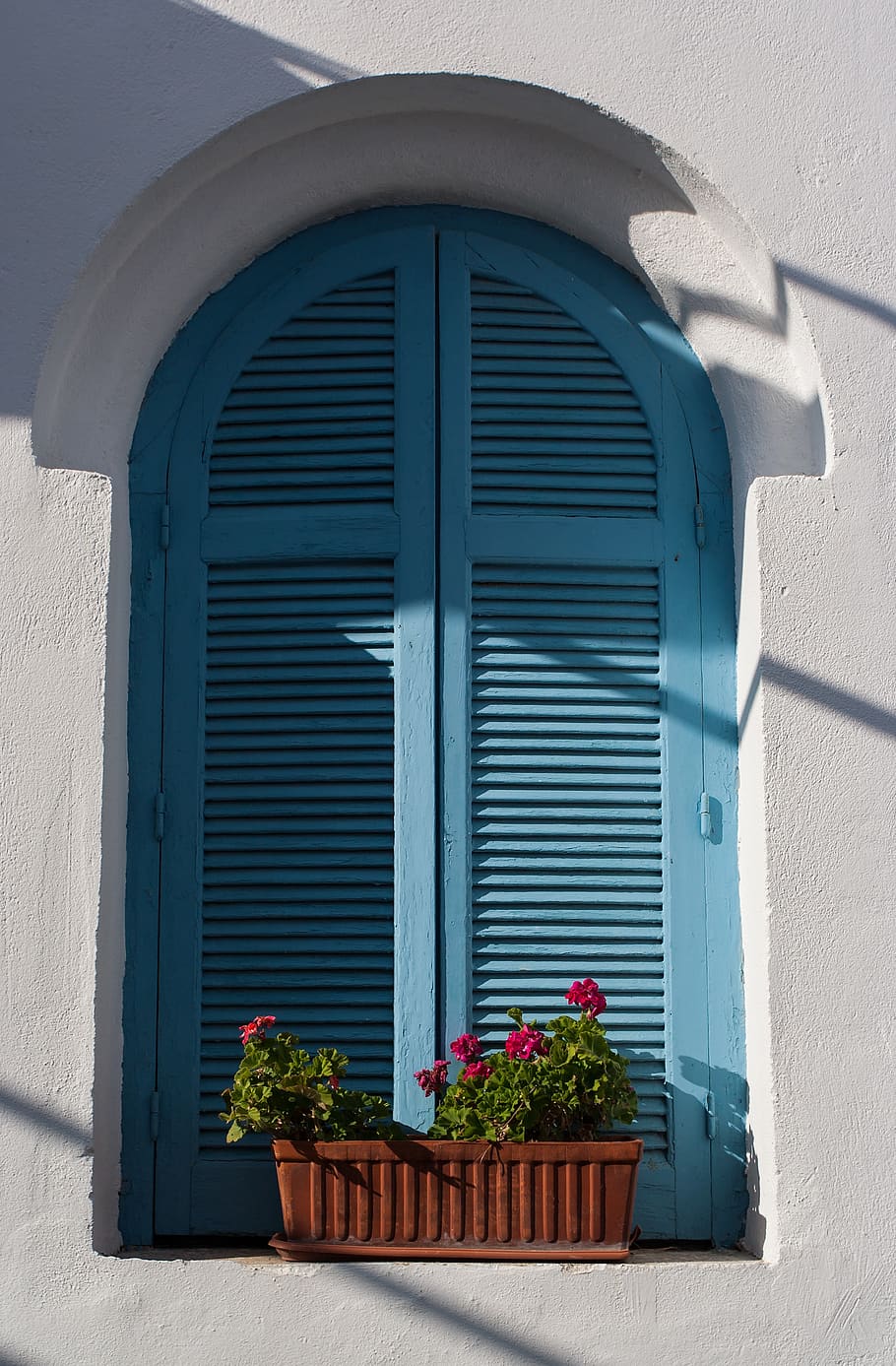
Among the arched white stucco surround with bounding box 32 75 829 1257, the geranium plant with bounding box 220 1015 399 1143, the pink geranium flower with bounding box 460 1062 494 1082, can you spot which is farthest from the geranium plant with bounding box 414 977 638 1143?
the arched white stucco surround with bounding box 32 75 829 1257

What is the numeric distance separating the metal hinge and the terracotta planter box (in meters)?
0.72

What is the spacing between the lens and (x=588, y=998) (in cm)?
331

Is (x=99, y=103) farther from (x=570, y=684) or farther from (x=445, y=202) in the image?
(x=570, y=684)

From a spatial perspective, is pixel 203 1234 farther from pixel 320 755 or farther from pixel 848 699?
pixel 848 699

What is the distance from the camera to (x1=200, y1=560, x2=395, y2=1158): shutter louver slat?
3.54 meters

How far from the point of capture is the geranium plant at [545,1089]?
322 cm

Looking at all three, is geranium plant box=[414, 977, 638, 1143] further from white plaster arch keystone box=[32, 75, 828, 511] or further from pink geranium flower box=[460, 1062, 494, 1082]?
white plaster arch keystone box=[32, 75, 828, 511]

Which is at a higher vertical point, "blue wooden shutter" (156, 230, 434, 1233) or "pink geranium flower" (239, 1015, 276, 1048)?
"blue wooden shutter" (156, 230, 434, 1233)

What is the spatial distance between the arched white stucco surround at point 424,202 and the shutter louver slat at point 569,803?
Result: 0.71 feet

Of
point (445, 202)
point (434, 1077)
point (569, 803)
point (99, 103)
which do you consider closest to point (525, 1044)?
point (434, 1077)

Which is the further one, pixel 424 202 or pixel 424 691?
pixel 424 202

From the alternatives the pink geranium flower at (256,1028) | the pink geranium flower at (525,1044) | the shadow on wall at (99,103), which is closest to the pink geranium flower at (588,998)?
the pink geranium flower at (525,1044)

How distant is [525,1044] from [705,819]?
27.0 inches

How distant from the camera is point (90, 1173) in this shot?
3246 millimetres
